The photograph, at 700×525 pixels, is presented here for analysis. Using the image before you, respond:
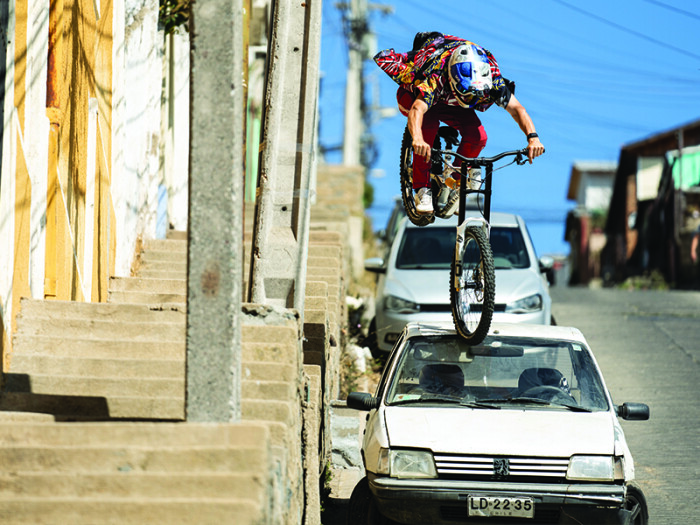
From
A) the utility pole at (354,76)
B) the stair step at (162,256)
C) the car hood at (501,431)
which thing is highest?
the utility pole at (354,76)

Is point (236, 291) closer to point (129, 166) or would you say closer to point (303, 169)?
point (303, 169)

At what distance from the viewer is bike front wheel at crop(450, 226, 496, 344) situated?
7559 mm

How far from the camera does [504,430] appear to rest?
6.67m

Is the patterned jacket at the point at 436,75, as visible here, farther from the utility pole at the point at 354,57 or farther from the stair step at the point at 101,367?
the utility pole at the point at 354,57

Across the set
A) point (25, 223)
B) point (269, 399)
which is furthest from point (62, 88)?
point (269, 399)

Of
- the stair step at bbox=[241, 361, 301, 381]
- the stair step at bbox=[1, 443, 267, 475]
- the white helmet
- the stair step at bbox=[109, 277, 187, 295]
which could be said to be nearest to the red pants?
the white helmet

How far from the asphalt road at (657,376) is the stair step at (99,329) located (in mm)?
3917

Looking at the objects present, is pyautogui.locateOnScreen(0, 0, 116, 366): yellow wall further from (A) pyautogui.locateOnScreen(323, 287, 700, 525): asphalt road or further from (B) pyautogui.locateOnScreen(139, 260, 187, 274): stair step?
(A) pyautogui.locateOnScreen(323, 287, 700, 525): asphalt road

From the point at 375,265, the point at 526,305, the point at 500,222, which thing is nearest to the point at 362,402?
the point at 526,305

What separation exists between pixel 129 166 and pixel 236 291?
578 cm

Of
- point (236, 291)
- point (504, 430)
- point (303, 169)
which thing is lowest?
point (504, 430)

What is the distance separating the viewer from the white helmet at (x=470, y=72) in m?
7.60

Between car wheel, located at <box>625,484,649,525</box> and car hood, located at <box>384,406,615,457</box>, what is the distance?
46 cm

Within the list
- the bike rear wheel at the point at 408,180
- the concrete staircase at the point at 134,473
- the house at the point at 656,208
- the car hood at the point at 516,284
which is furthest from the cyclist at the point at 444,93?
the house at the point at 656,208
